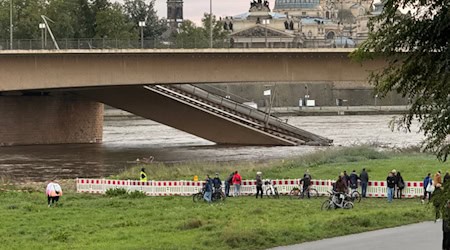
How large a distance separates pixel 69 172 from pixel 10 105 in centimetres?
1667

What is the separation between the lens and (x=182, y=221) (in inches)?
1015

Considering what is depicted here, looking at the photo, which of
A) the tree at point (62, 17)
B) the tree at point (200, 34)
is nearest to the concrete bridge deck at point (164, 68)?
the tree at point (200, 34)

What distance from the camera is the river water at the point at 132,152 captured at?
159 ft

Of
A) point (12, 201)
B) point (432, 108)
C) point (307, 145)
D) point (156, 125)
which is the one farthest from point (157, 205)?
point (156, 125)

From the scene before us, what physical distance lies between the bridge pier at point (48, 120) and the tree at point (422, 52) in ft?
164

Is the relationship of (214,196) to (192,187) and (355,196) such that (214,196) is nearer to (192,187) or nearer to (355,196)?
(192,187)

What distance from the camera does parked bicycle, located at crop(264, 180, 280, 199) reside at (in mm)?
32625

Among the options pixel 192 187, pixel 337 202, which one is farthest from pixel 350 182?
pixel 192 187

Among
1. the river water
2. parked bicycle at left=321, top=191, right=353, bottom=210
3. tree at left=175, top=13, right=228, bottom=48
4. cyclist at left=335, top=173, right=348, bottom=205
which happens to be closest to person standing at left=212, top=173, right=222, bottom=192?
parked bicycle at left=321, top=191, right=353, bottom=210

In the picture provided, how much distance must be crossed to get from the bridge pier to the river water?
1.59 meters

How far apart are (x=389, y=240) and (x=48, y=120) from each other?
1768 inches

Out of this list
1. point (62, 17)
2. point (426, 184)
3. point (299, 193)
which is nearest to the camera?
point (426, 184)

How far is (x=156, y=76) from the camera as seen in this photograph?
53.3 metres

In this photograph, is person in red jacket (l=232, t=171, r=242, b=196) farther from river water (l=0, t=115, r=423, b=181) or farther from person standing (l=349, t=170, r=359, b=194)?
river water (l=0, t=115, r=423, b=181)
